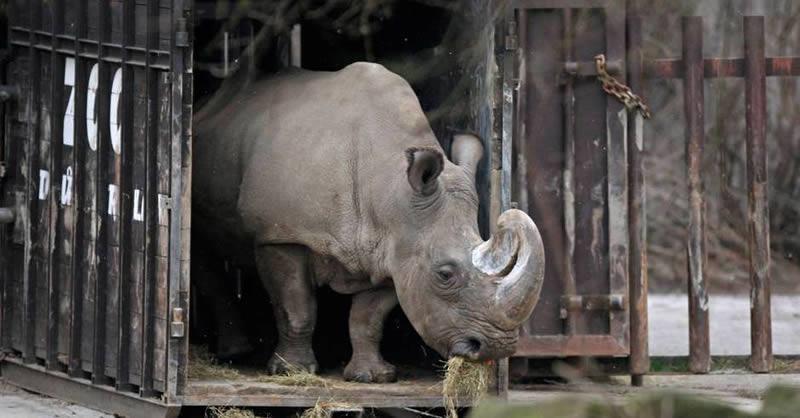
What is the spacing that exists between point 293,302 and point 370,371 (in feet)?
1.92

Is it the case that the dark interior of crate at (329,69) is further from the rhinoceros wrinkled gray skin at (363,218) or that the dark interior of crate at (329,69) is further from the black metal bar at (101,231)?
the black metal bar at (101,231)

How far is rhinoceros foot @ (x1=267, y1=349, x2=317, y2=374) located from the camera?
9.80 meters

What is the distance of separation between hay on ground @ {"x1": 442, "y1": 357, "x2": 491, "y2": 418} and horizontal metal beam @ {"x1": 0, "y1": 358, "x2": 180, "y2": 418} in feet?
4.34

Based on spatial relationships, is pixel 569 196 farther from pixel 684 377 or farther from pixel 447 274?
pixel 447 274

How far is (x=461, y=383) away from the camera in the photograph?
9125 mm

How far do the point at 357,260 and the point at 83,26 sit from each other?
192 centimetres

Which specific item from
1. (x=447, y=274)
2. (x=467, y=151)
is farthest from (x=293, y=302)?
(x=467, y=151)

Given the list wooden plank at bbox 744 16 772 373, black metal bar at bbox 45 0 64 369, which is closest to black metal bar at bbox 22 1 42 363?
black metal bar at bbox 45 0 64 369

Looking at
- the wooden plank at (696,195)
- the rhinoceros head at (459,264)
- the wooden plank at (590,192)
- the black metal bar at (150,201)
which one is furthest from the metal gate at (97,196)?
the wooden plank at (696,195)

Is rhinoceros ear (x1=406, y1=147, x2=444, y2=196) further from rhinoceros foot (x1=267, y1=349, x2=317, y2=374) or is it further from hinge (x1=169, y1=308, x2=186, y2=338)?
hinge (x1=169, y1=308, x2=186, y2=338)

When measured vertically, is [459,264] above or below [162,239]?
below

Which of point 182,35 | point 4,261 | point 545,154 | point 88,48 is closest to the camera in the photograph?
point 182,35

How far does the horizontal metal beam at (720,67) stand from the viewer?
1112cm

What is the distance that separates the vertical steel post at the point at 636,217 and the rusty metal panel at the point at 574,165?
67mm
